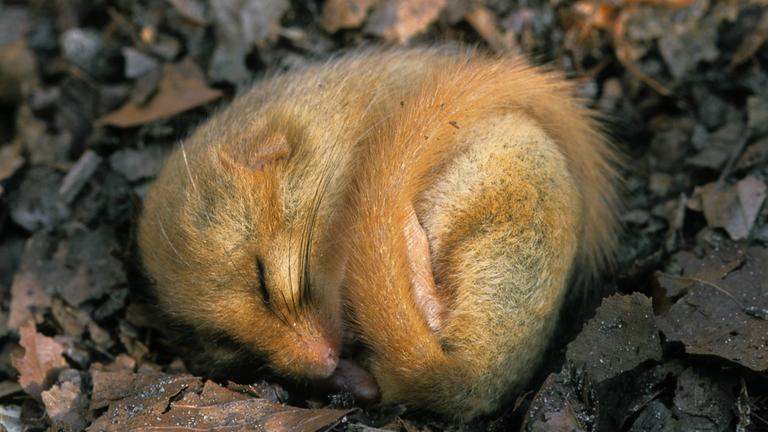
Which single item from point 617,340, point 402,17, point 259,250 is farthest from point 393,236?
point 402,17

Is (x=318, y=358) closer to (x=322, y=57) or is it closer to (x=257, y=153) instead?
(x=257, y=153)

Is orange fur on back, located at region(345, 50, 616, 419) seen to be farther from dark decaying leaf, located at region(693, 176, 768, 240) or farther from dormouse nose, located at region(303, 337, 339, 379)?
dark decaying leaf, located at region(693, 176, 768, 240)

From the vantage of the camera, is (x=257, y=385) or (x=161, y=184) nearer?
(x=257, y=385)

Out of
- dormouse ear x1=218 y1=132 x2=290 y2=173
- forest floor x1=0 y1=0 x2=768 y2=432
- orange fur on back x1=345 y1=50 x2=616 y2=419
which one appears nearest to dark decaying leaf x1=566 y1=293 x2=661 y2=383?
forest floor x1=0 y1=0 x2=768 y2=432

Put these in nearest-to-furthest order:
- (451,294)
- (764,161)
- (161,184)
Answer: (451,294)
(161,184)
(764,161)

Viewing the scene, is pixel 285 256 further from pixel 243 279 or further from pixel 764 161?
pixel 764 161

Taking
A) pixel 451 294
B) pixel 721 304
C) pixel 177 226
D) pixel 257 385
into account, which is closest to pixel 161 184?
pixel 177 226
